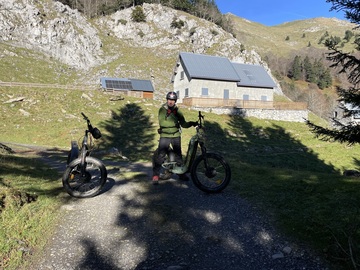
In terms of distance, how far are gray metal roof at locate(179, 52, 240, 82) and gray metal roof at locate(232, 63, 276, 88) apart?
108 inches

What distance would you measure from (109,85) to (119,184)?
1551 inches

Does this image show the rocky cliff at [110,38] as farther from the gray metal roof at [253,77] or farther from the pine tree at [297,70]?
the pine tree at [297,70]

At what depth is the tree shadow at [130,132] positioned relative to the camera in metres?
20.2

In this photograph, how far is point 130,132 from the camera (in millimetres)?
24203

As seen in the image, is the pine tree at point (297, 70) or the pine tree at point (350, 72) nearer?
the pine tree at point (350, 72)

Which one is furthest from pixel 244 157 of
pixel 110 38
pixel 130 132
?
pixel 110 38

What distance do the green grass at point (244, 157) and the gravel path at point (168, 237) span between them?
454 mm

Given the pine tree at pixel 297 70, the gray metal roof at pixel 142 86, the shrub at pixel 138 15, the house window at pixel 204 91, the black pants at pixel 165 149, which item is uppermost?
the shrub at pixel 138 15

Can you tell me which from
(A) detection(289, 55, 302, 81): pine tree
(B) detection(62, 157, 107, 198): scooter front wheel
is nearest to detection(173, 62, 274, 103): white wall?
(B) detection(62, 157, 107, 198): scooter front wheel

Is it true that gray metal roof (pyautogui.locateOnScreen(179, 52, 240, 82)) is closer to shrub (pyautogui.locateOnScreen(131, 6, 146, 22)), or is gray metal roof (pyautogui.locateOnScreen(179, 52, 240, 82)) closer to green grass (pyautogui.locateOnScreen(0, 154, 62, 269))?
green grass (pyautogui.locateOnScreen(0, 154, 62, 269))

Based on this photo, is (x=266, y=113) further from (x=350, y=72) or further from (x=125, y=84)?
(x=350, y=72)

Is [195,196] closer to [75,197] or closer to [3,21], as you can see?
[75,197]

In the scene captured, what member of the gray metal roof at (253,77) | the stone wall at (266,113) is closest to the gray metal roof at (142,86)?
the stone wall at (266,113)

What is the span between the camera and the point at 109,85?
148ft
